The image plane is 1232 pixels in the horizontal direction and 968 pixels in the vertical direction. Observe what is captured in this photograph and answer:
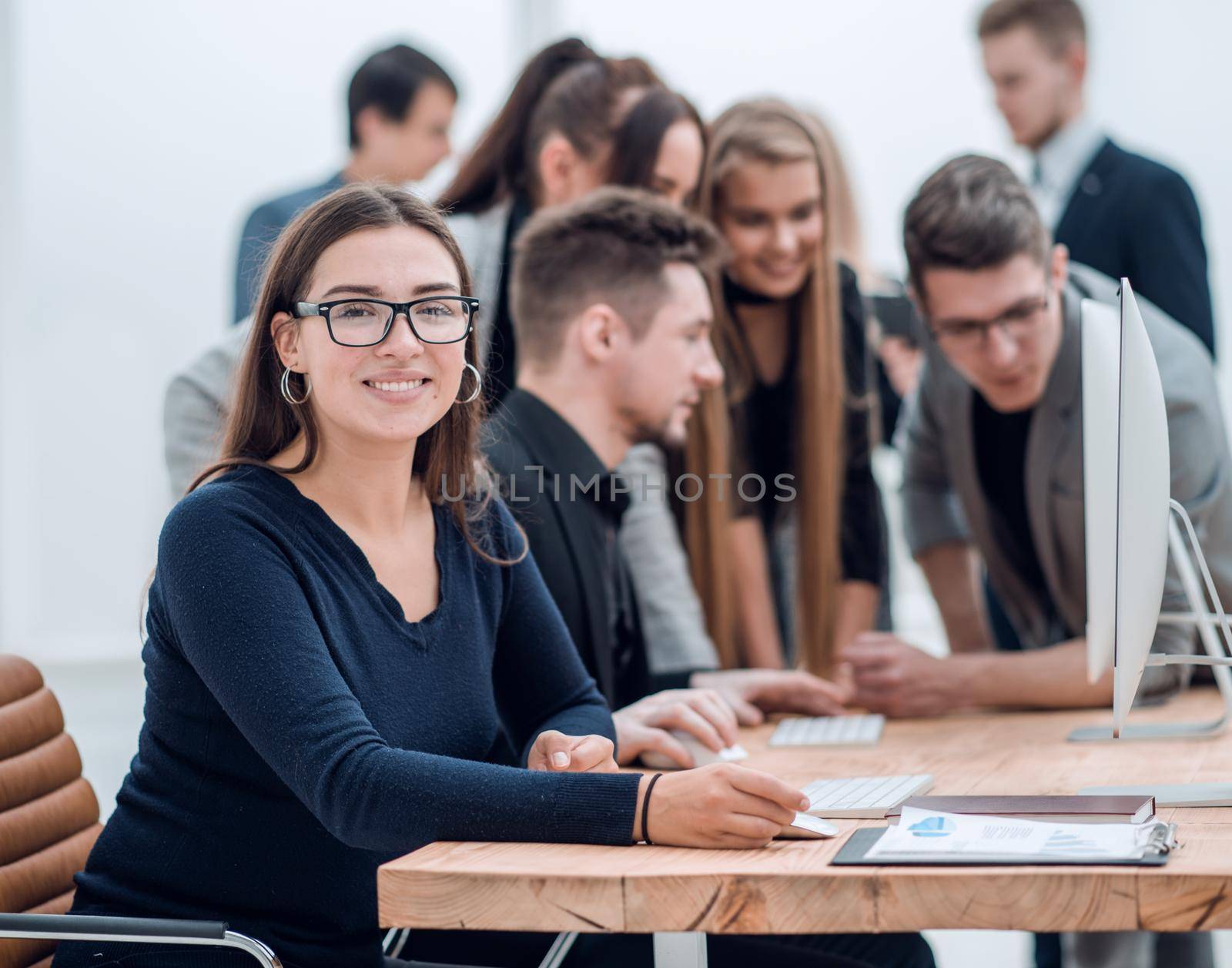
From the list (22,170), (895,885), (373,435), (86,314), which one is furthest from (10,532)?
(895,885)

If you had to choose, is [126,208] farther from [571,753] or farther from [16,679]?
[571,753]

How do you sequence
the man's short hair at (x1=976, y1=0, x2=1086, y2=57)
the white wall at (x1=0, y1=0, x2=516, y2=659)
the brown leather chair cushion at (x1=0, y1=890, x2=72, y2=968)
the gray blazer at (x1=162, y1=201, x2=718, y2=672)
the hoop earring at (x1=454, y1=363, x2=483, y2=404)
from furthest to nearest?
the white wall at (x1=0, y1=0, x2=516, y2=659), the man's short hair at (x1=976, y1=0, x2=1086, y2=57), the gray blazer at (x1=162, y1=201, x2=718, y2=672), the hoop earring at (x1=454, y1=363, x2=483, y2=404), the brown leather chair cushion at (x1=0, y1=890, x2=72, y2=968)

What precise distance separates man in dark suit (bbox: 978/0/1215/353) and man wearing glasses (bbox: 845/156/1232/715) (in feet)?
2.42

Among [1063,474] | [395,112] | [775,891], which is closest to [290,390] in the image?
[775,891]

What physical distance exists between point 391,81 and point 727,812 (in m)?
2.93

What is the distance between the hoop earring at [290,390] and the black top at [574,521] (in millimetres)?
455

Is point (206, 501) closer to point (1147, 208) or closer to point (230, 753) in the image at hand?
point (230, 753)

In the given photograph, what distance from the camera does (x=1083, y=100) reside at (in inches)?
137

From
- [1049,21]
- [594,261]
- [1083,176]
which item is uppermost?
[1049,21]

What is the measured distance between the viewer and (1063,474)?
218 cm

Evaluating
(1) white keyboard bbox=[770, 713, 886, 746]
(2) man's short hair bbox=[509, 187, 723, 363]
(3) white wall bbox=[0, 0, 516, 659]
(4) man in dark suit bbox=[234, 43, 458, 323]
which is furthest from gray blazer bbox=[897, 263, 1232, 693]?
(3) white wall bbox=[0, 0, 516, 659]

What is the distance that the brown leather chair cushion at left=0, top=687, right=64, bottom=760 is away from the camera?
1498mm

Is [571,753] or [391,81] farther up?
[391,81]

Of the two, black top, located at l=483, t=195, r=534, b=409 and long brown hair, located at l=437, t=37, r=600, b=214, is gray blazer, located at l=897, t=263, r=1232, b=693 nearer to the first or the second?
black top, located at l=483, t=195, r=534, b=409
